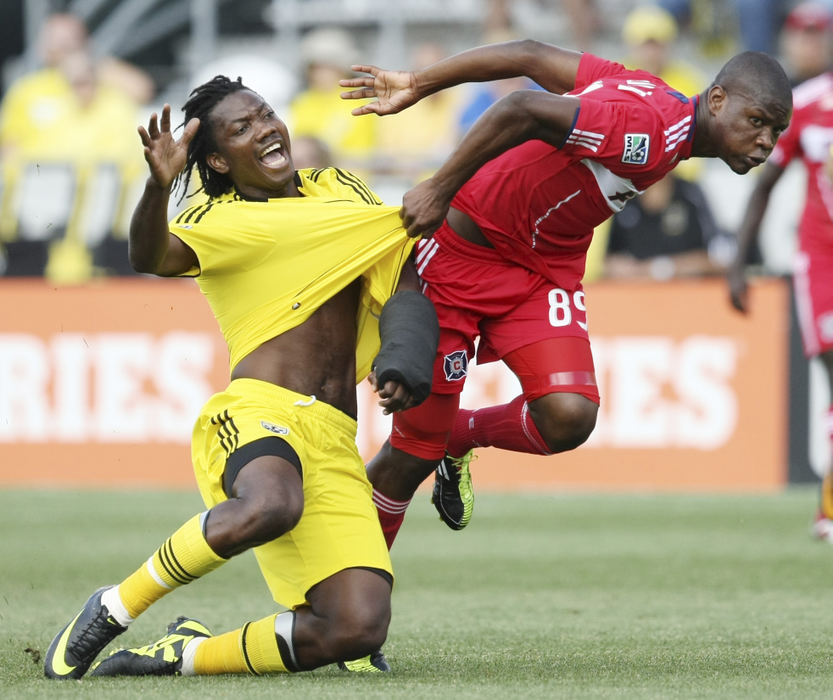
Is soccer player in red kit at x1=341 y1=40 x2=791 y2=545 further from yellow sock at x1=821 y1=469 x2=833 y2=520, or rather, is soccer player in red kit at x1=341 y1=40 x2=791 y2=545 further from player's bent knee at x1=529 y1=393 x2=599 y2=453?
yellow sock at x1=821 y1=469 x2=833 y2=520

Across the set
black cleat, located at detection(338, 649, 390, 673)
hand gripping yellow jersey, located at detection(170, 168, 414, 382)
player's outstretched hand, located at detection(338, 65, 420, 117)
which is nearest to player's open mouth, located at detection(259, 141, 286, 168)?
hand gripping yellow jersey, located at detection(170, 168, 414, 382)

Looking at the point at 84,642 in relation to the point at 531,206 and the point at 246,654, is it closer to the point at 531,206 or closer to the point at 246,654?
the point at 246,654

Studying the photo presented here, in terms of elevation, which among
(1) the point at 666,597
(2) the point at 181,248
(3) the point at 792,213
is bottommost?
(1) the point at 666,597

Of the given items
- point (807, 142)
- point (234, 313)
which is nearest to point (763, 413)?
point (807, 142)

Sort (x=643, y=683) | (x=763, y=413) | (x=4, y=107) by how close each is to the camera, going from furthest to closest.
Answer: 1. (x=4, y=107)
2. (x=763, y=413)
3. (x=643, y=683)

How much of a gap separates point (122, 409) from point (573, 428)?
6361 millimetres

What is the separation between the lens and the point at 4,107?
46.8 ft

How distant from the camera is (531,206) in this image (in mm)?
5453

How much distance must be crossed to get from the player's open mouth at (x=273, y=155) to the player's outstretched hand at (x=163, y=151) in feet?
1.36

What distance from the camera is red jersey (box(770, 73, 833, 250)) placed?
8570 mm

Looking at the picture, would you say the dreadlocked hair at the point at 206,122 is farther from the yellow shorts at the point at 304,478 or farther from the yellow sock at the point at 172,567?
the yellow sock at the point at 172,567

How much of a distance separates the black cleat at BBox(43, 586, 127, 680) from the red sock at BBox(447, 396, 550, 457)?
180 cm

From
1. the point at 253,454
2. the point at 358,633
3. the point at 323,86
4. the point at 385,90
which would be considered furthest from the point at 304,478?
the point at 323,86

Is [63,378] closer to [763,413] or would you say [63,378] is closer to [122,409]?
[122,409]
